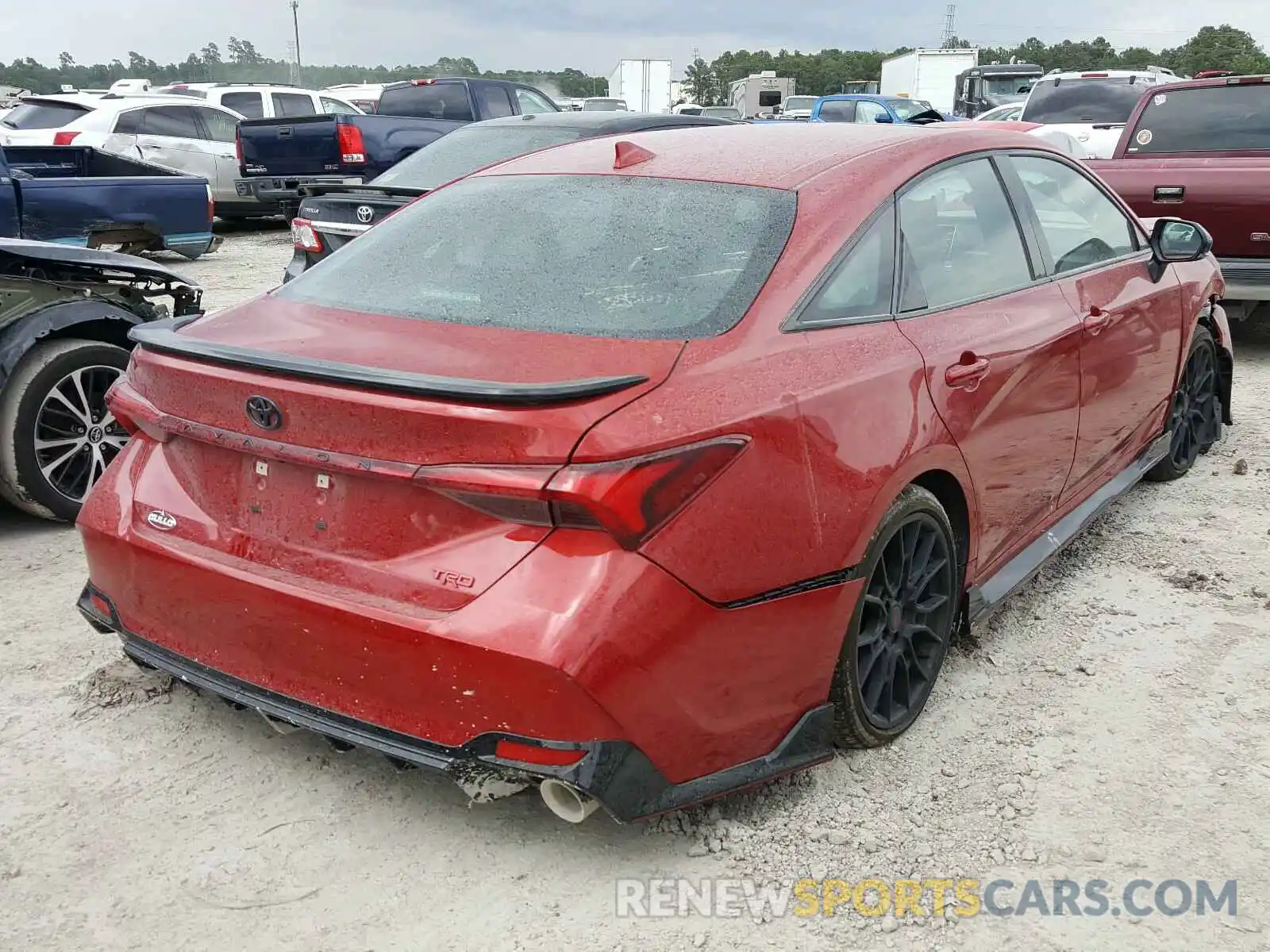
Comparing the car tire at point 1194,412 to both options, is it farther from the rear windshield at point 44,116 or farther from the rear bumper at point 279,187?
the rear windshield at point 44,116

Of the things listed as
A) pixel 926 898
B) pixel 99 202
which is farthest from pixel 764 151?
pixel 99 202

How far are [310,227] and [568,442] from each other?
19.8 ft

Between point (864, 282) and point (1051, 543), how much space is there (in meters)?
1.39

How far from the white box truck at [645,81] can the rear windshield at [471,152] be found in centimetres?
4217

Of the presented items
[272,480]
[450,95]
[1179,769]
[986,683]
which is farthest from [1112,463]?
Result: [450,95]

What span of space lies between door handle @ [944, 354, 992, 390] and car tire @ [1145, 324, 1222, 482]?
2.16 meters

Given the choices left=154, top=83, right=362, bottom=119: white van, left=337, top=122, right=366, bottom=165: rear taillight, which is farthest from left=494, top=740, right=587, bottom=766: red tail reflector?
left=154, top=83, right=362, bottom=119: white van

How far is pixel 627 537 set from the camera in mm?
2305

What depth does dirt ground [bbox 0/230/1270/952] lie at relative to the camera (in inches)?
97.0

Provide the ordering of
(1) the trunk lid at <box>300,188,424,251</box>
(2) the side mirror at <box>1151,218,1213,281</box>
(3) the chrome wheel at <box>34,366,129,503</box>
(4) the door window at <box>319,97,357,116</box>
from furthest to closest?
(4) the door window at <box>319,97,357,116</box> < (1) the trunk lid at <box>300,188,424,251</box> < (3) the chrome wheel at <box>34,366,129,503</box> < (2) the side mirror at <box>1151,218,1213,281</box>

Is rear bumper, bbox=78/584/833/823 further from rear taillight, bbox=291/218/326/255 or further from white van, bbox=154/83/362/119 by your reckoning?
white van, bbox=154/83/362/119

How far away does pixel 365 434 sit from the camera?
95.7 inches

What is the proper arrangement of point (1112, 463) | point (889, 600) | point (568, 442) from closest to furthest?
1. point (568, 442)
2. point (889, 600)
3. point (1112, 463)

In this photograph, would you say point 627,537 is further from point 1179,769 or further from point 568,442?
point 1179,769
